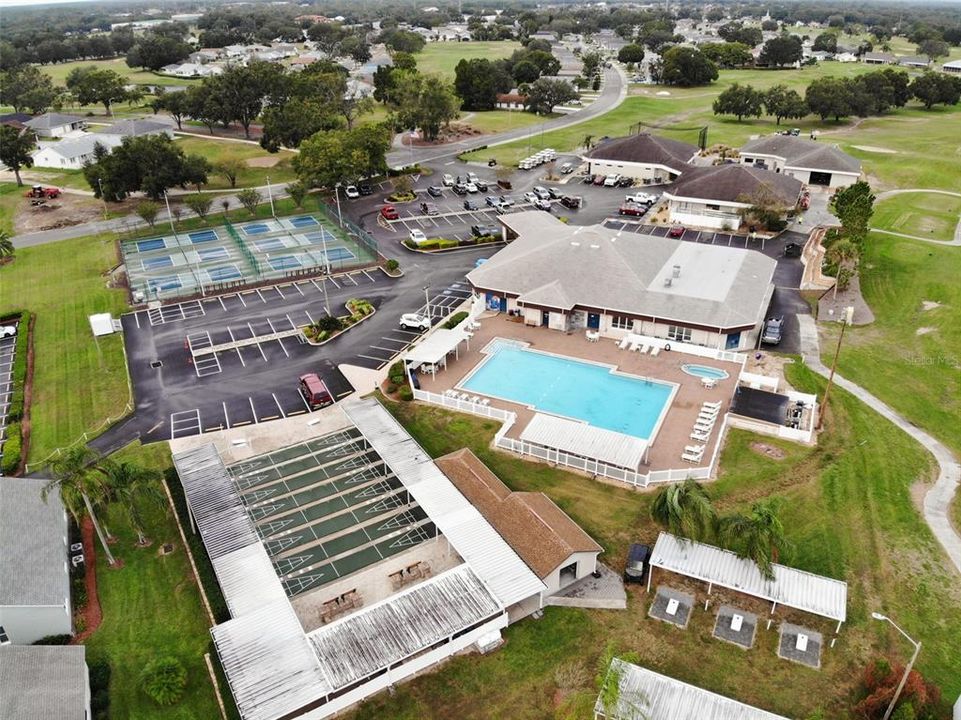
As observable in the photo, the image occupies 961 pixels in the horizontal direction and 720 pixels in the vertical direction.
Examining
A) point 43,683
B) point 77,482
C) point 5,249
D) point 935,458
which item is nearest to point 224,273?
point 5,249

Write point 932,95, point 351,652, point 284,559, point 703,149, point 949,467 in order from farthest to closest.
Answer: point 932,95 < point 703,149 < point 949,467 < point 284,559 < point 351,652

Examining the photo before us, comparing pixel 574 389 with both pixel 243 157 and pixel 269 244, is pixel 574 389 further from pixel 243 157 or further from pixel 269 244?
pixel 243 157

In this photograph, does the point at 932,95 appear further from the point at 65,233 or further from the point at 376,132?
the point at 65,233

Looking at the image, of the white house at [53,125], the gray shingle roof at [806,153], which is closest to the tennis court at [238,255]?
the gray shingle roof at [806,153]

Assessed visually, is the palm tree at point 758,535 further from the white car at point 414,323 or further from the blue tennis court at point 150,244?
the blue tennis court at point 150,244

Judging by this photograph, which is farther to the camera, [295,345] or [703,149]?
[703,149]

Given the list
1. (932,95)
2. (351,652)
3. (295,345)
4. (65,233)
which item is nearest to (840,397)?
(351,652)

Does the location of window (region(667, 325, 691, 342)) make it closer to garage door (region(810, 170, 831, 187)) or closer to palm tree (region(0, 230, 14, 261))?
garage door (region(810, 170, 831, 187))
